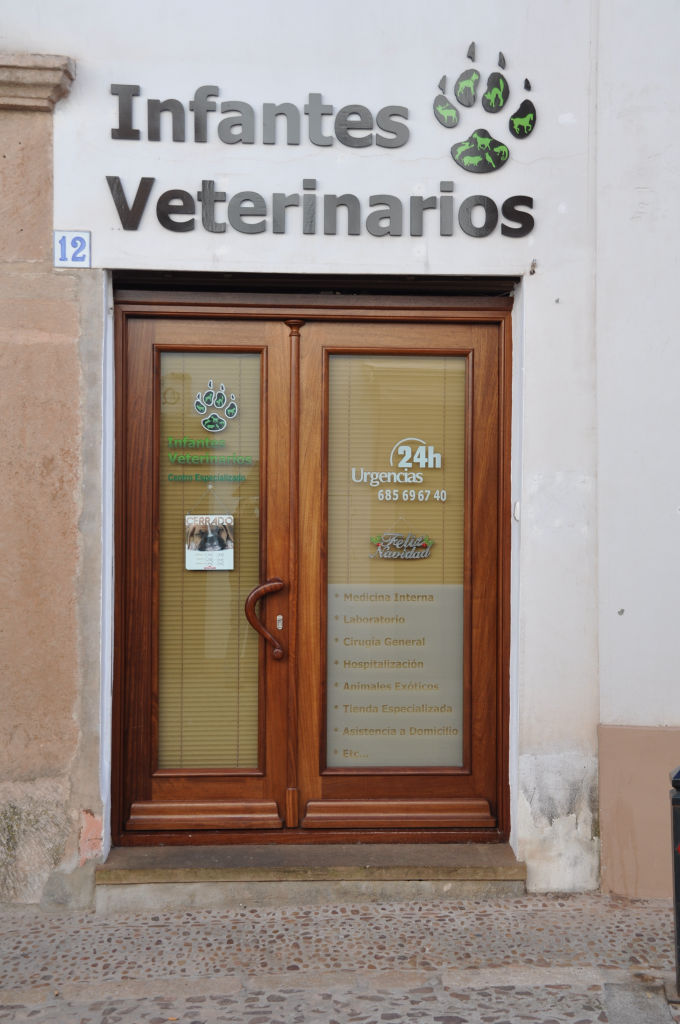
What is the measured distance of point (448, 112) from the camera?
457 cm

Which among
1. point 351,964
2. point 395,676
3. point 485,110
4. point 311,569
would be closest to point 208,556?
point 311,569

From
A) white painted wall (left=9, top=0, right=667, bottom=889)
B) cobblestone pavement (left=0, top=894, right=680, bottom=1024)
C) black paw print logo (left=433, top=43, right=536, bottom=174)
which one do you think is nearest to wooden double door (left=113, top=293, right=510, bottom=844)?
white painted wall (left=9, top=0, right=667, bottom=889)

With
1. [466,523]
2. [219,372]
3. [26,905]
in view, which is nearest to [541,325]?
[466,523]

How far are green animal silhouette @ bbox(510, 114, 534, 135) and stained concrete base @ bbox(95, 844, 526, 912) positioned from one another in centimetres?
374

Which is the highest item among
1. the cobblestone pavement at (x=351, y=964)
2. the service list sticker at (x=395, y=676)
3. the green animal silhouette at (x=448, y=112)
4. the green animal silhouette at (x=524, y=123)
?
the green animal silhouette at (x=448, y=112)

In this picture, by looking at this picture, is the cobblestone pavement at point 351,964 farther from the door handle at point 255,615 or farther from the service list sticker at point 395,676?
the door handle at point 255,615

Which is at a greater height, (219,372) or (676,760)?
(219,372)

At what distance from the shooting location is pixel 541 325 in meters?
4.64

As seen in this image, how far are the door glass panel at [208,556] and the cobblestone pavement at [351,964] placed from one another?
A: 926mm

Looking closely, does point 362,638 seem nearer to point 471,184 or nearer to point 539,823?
point 539,823

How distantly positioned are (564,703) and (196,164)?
10.9ft

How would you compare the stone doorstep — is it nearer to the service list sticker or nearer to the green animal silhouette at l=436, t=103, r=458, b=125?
the service list sticker

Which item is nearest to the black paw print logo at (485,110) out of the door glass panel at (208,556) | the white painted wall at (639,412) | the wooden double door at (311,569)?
the white painted wall at (639,412)

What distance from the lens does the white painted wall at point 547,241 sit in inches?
178
